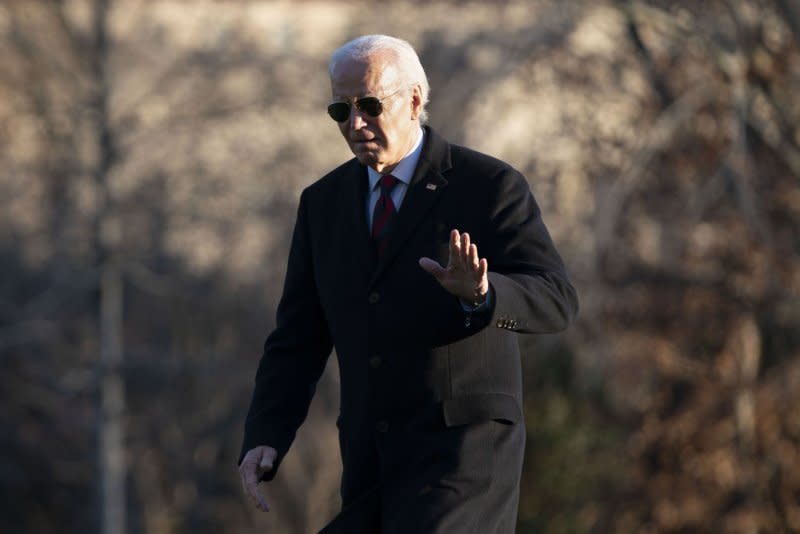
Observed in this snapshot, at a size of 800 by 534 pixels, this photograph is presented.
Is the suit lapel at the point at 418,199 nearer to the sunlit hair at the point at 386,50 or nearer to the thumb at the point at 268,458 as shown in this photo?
the sunlit hair at the point at 386,50

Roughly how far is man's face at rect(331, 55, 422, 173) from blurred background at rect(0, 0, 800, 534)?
10835mm

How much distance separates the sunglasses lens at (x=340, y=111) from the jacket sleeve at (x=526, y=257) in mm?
431

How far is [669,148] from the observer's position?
2381 cm

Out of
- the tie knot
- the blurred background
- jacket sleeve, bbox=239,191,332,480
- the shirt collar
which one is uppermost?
the shirt collar

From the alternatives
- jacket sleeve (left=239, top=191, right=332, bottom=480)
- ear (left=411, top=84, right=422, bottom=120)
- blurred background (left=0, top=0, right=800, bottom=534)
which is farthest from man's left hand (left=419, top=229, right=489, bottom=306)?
blurred background (left=0, top=0, right=800, bottom=534)

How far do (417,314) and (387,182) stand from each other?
39cm

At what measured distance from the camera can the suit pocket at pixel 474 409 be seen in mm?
5648

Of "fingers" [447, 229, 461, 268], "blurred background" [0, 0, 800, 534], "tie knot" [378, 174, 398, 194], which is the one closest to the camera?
"fingers" [447, 229, 461, 268]

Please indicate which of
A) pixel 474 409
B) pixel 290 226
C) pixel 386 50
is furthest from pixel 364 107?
pixel 290 226

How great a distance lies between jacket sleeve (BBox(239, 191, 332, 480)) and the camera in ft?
20.1

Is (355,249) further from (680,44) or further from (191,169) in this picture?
(191,169)

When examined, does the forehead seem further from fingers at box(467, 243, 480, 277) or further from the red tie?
fingers at box(467, 243, 480, 277)

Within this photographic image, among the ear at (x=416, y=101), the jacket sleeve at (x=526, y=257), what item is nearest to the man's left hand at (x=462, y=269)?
the jacket sleeve at (x=526, y=257)

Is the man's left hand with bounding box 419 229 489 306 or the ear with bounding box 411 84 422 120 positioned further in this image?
the ear with bounding box 411 84 422 120
